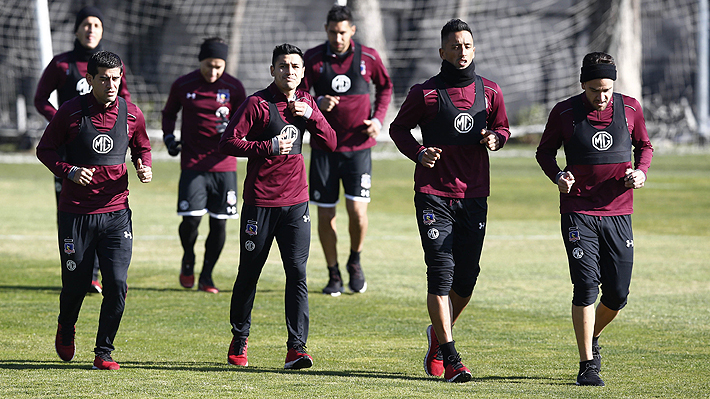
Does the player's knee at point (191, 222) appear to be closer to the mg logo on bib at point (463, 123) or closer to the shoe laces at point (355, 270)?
the shoe laces at point (355, 270)

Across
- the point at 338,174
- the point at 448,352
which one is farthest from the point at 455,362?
the point at 338,174

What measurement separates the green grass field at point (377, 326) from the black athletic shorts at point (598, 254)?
548 millimetres

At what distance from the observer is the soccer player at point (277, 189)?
6273 mm

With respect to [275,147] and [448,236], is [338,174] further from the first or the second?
[448,236]

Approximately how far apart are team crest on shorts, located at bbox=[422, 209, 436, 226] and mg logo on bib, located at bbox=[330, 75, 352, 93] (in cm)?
333

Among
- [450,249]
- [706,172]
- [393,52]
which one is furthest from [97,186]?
[393,52]

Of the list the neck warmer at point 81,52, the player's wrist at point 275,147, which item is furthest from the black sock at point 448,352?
the neck warmer at point 81,52

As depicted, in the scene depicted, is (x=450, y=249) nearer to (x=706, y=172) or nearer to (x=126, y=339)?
(x=126, y=339)

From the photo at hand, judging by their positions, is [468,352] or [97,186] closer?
[97,186]

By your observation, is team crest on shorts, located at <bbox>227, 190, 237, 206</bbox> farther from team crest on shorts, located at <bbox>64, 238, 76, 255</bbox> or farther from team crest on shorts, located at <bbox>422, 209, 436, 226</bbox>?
team crest on shorts, located at <bbox>422, 209, 436, 226</bbox>

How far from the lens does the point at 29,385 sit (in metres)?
5.50

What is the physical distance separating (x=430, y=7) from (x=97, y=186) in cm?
2307

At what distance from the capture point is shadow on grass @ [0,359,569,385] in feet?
19.6

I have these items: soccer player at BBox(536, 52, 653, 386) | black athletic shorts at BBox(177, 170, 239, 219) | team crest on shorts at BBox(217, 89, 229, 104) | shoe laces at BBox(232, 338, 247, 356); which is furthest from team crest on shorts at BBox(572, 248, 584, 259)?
team crest on shorts at BBox(217, 89, 229, 104)
